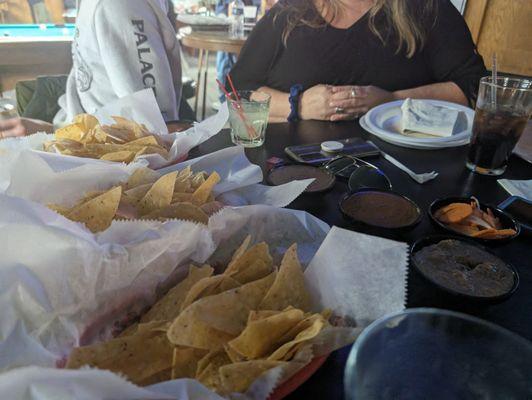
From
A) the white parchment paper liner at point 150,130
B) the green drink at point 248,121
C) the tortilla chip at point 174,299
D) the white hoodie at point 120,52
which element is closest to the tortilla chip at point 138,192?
the white parchment paper liner at point 150,130

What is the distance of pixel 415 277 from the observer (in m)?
0.66

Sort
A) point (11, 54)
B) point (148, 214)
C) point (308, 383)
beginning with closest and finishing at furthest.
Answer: point (308, 383)
point (148, 214)
point (11, 54)

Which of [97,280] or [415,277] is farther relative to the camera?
[415,277]

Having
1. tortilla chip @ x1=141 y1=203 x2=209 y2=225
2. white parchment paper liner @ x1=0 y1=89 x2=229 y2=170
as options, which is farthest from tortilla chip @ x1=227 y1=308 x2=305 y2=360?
white parchment paper liner @ x1=0 y1=89 x2=229 y2=170

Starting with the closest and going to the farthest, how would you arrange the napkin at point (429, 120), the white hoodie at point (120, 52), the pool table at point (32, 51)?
the napkin at point (429, 120) → the white hoodie at point (120, 52) → the pool table at point (32, 51)

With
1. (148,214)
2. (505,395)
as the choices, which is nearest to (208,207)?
(148,214)

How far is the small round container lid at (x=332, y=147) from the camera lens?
108 cm

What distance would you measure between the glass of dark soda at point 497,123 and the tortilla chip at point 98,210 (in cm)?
84

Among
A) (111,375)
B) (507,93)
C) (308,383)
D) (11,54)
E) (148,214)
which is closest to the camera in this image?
(111,375)

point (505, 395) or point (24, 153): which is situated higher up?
point (24, 153)

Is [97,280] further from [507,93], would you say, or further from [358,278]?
[507,93]

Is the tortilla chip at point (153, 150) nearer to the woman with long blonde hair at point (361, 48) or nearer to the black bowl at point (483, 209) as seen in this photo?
the black bowl at point (483, 209)

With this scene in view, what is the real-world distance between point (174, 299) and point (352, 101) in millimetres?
1023

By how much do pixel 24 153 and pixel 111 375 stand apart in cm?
45
